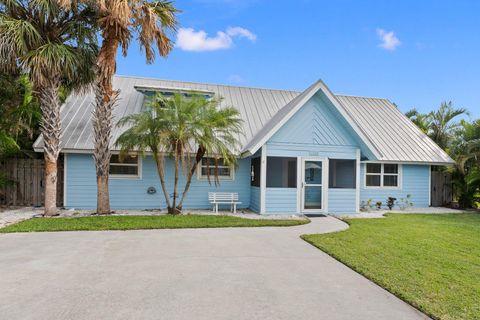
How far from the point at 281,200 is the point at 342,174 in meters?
2.98

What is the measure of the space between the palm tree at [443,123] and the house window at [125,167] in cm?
1736

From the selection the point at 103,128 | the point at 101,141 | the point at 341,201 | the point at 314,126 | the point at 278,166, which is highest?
the point at 314,126

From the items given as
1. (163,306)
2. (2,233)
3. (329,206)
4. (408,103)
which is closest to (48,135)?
(2,233)

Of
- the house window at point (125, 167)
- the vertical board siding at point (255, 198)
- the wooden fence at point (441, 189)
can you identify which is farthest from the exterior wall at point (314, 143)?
the wooden fence at point (441, 189)

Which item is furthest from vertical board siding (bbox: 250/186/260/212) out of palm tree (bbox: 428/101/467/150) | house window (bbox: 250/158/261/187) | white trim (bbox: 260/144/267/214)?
palm tree (bbox: 428/101/467/150)

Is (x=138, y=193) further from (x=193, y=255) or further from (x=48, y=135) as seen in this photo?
(x=193, y=255)

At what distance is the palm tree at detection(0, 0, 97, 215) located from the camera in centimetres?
909

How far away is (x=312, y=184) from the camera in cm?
1208

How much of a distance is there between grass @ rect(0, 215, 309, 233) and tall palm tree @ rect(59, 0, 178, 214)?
1606mm

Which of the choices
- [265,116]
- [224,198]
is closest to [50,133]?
[224,198]

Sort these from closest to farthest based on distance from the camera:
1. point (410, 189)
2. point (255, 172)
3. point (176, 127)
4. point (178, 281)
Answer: point (178, 281), point (176, 127), point (255, 172), point (410, 189)

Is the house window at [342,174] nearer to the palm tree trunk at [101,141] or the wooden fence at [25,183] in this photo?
the palm tree trunk at [101,141]

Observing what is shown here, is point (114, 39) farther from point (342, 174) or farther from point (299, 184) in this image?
point (342, 174)

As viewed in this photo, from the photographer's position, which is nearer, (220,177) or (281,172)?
(281,172)
